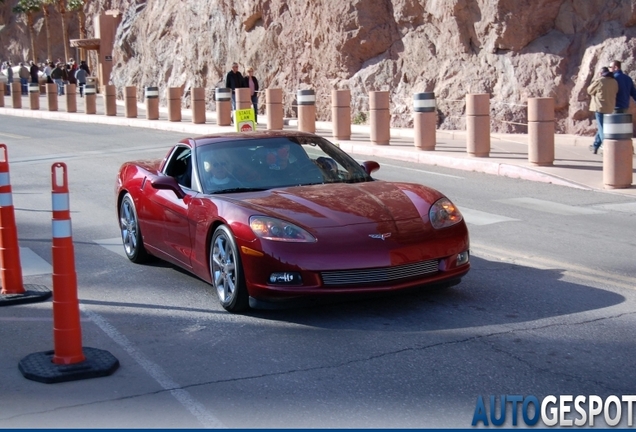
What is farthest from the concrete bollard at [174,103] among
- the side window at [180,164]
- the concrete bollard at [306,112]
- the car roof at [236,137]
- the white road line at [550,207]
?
the car roof at [236,137]

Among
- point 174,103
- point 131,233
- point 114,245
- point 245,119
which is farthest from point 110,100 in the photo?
point 131,233

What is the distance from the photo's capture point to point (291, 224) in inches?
272

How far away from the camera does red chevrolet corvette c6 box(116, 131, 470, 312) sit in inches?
266

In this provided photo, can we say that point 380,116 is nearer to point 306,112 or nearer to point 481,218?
point 306,112

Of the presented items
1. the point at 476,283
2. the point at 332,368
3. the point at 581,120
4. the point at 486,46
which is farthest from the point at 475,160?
the point at 332,368

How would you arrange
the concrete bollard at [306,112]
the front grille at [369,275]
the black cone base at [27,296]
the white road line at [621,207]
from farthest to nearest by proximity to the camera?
1. the concrete bollard at [306,112]
2. the white road line at [621,207]
3. the black cone base at [27,296]
4. the front grille at [369,275]

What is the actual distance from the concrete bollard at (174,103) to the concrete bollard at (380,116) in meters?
10.3

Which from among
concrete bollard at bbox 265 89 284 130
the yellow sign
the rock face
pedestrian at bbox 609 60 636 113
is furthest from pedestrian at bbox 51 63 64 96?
pedestrian at bbox 609 60 636 113

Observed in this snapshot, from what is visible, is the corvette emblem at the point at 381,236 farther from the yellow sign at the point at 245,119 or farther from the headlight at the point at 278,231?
the yellow sign at the point at 245,119

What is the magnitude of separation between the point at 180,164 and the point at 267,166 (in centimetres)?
→ 109

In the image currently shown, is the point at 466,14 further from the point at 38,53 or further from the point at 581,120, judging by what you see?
the point at 38,53

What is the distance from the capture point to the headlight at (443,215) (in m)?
7.26

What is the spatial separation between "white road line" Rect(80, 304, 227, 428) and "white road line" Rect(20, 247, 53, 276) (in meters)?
1.82

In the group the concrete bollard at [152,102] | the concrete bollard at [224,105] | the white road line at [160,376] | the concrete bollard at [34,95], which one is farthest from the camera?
the concrete bollard at [34,95]
